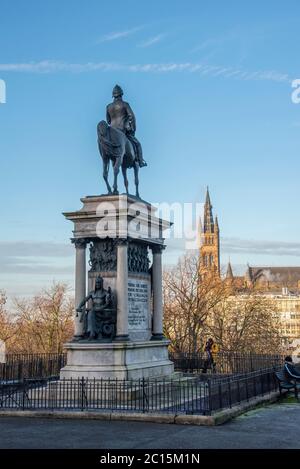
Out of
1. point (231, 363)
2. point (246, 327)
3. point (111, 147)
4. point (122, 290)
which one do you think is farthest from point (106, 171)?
point (246, 327)

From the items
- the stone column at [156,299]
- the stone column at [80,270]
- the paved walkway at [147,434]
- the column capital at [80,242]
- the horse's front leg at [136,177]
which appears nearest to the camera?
the paved walkway at [147,434]

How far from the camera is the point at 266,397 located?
18.4 metres

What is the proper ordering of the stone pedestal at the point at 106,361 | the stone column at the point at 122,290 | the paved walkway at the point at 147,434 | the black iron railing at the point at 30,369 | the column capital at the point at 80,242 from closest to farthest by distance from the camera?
the paved walkway at the point at 147,434 < the stone pedestal at the point at 106,361 < the stone column at the point at 122,290 < the column capital at the point at 80,242 < the black iron railing at the point at 30,369

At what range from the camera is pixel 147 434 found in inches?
514

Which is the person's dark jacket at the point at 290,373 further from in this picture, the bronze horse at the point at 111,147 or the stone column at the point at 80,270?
the bronze horse at the point at 111,147

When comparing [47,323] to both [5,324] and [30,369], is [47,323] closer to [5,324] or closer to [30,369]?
[5,324]

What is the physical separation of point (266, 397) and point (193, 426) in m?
5.02

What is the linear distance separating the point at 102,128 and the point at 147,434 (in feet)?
38.6

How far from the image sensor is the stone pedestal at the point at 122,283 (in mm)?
19109

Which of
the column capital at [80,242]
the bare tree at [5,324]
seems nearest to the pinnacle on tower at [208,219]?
the bare tree at [5,324]

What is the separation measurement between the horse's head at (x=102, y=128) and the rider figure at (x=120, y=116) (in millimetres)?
814

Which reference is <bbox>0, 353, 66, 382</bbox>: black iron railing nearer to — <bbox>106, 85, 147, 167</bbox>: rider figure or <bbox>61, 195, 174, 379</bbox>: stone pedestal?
<bbox>61, 195, 174, 379</bbox>: stone pedestal
